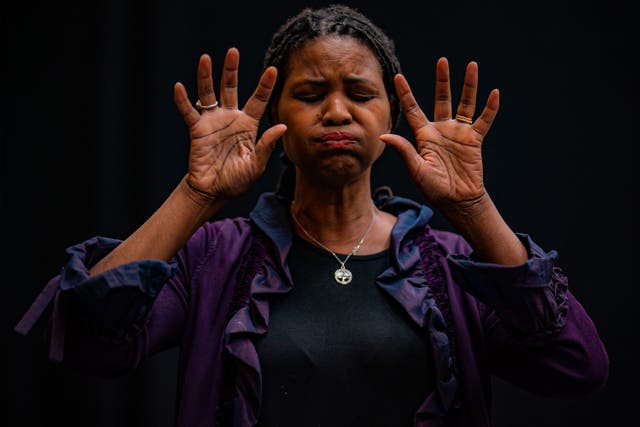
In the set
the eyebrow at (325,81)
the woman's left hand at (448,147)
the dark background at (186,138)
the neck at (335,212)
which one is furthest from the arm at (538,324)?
the dark background at (186,138)

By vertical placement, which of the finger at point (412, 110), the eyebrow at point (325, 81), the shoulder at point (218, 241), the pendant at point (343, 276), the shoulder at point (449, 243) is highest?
the eyebrow at point (325, 81)

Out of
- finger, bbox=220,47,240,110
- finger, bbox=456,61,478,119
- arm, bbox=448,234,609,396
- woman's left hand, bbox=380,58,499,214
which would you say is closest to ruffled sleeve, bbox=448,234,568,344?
arm, bbox=448,234,609,396

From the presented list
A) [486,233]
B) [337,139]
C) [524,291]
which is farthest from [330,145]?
[524,291]

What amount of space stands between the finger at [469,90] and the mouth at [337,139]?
219 mm

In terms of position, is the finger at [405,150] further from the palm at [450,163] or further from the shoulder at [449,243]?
the shoulder at [449,243]

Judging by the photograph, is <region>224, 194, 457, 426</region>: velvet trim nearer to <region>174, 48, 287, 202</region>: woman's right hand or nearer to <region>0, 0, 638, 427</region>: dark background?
<region>174, 48, 287, 202</region>: woman's right hand

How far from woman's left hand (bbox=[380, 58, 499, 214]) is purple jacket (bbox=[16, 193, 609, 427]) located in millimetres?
122

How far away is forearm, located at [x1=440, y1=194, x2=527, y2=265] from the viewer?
1.18m

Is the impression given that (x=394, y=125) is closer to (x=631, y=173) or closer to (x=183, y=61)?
(x=183, y=61)

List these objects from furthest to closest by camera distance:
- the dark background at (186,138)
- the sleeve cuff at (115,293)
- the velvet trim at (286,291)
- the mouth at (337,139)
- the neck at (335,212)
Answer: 1. the dark background at (186,138)
2. the neck at (335,212)
3. the mouth at (337,139)
4. the velvet trim at (286,291)
5. the sleeve cuff at (115,293)

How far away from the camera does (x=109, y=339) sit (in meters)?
1.11

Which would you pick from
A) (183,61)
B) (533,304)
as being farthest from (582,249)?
(183,61)

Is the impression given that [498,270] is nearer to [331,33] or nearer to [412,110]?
[412,110]

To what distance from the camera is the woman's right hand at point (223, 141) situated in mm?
1204
